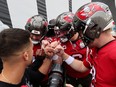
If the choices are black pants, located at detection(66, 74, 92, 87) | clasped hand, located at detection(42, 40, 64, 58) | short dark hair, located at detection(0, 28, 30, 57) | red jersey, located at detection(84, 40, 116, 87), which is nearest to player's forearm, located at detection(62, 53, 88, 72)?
clasped hand, located at detection(42, 40, 64, 58)

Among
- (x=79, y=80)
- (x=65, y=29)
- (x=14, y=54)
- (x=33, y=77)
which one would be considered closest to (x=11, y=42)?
(x=14, y=54)

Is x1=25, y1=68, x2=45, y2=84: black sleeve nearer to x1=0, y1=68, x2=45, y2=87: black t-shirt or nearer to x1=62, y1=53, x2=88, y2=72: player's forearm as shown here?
x1=0, y1=68, x2=45, y2=87: black t-shirt

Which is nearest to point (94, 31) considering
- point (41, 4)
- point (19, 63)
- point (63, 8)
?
point (19, 63)

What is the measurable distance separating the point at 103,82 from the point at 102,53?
11 centimetres

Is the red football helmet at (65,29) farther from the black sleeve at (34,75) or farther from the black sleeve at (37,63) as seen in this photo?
the black sleeve at (34,75)

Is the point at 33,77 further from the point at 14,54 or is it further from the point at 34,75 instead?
the point at 14,54

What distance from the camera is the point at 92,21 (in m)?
1.02

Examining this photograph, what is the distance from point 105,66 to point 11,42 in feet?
1.24

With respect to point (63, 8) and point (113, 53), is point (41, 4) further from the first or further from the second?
point (113, 53)

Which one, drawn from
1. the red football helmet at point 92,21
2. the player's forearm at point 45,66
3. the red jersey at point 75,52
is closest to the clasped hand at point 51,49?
the player's forearm at point 45,66

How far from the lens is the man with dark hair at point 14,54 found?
872 mm

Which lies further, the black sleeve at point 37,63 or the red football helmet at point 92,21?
the black sleeve at point 37,63

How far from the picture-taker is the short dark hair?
2.85 ft

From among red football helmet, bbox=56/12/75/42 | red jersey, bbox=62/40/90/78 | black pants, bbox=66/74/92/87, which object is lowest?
black pants, bbox=66/74/92/87
